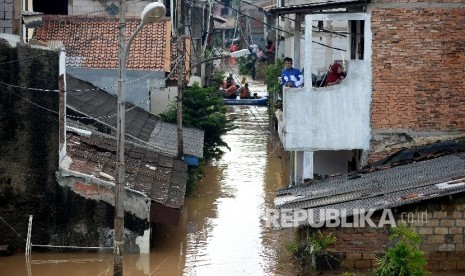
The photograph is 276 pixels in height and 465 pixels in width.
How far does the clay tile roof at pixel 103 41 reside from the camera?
1043 inches

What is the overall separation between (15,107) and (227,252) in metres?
4.87

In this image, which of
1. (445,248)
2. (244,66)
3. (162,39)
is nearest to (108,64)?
(162,39)

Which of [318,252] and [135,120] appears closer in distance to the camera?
[318,252]

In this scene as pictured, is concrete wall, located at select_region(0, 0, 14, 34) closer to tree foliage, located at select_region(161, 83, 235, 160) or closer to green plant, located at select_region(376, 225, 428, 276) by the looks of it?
tree foliage, located at select_region(161, 83, 235, 160)

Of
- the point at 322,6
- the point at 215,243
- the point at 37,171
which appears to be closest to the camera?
the point at 37,171

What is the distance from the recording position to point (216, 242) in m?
18.7

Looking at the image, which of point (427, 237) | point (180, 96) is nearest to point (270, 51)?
point (180, 96)

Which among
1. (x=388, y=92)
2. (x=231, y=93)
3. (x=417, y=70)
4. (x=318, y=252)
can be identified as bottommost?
(x=318, y=252)

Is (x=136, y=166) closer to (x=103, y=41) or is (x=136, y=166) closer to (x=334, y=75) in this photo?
(x=334, y=75)

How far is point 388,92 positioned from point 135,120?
8.53 m

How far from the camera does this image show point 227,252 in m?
17.8

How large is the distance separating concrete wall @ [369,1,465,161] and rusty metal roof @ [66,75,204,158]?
6.00 meters

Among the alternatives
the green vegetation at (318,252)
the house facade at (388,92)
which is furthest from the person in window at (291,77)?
the green vegetation at (318,252)
